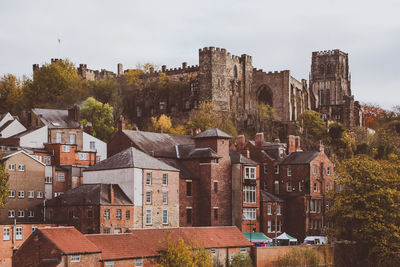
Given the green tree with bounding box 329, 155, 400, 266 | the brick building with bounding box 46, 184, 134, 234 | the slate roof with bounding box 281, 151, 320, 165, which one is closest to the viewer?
the brick building with bounding box 46, 184, 134, 234

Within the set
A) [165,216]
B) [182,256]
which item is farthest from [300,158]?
[182,256]

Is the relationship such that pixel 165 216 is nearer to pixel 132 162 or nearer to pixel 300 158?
pixel 132 162

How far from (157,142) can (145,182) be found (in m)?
12.8

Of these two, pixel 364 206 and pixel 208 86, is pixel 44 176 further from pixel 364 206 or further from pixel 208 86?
pixel 208 86

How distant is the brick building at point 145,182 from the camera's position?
6944 centimetres

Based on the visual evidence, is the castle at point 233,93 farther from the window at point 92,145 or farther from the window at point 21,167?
the window at point 21,167

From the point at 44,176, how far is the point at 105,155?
55.1 ft

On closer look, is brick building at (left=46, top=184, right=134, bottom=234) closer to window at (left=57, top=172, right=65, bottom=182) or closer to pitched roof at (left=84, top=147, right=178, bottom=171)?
pitched roof at (left=84, top=147, right=178, bottom=171)

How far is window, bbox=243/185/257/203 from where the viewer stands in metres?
79.0

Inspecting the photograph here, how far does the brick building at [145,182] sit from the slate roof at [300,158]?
1869cm

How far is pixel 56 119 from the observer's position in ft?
306

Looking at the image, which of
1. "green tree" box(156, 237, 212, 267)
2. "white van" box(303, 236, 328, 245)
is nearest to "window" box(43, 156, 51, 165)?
"green tree" box(156, 237, 212, 267)

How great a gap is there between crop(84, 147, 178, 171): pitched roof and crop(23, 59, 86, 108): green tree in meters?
41.0

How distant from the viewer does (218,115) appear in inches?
4437
